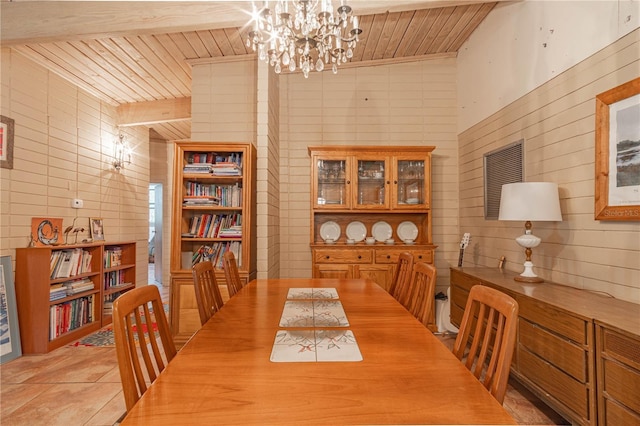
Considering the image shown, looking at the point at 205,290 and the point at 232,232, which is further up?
the point at 232,232

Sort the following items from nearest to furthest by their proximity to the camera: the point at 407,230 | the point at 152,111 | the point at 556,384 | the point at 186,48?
the point at 556,384, the point at 186,48, the point at 407,230, the point at 152,111

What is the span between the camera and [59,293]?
3.49 meters

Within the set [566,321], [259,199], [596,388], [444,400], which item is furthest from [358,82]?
[444,400]

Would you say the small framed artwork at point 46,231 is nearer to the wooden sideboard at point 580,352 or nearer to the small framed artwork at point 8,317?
the small framed artwork at point 8,317

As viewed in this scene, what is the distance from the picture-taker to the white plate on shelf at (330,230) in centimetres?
426

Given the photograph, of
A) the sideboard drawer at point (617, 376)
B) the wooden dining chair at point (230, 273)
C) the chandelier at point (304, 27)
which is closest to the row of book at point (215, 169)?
the wooden dining chair at point (230, 273)

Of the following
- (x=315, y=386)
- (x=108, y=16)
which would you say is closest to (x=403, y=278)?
(x=315, y=386)

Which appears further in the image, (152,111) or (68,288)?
(152,111)

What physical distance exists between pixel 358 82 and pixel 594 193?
9.44 ft

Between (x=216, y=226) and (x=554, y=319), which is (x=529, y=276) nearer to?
(x=554, y=319)

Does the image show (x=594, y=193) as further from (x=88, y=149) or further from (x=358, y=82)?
(x=88, y=149)

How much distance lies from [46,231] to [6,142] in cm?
93

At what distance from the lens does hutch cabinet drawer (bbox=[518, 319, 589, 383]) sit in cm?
178

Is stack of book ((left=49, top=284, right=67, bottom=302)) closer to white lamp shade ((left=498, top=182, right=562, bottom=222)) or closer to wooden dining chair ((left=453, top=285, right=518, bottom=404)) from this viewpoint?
wooden dining chair ((left=453, top=285, right=518, bottom=404))
